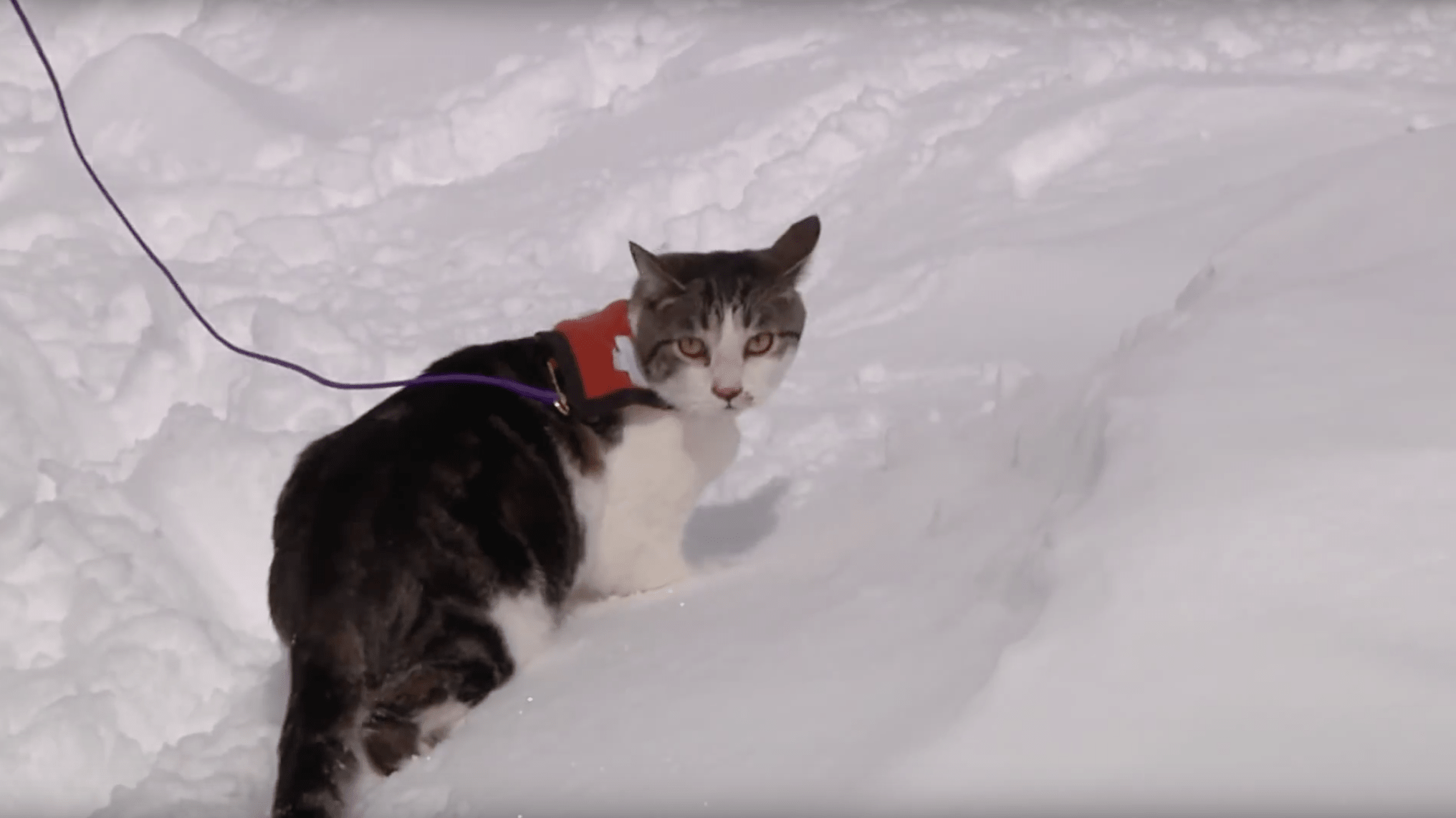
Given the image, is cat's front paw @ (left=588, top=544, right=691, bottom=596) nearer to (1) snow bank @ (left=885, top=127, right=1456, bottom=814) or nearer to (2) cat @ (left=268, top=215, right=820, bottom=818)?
(2) cat @ (left=268, top=215, right=820, bottom=818)

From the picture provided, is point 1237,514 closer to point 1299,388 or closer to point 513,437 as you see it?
point 1299,388

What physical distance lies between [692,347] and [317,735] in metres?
1.08

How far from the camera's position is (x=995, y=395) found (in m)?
3.32

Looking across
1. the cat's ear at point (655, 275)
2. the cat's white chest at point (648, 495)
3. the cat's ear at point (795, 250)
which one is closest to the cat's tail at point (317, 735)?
the cat's white chest at point (648, 495)

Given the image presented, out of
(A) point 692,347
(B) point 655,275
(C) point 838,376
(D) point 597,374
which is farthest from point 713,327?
(C) point 838,376

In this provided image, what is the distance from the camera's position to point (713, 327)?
262cm

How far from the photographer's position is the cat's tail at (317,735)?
202 centimetres

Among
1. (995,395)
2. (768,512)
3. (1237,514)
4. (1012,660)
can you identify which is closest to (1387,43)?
(995,395)

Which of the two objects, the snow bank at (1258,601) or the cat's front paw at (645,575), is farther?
the cat's front paw at (645,575)

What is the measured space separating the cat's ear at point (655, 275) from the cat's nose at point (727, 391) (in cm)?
23

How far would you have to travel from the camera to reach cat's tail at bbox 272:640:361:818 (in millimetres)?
2016

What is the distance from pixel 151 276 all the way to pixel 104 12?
2603 mm

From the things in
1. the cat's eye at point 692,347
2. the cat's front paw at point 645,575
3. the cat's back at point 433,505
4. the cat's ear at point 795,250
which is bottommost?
the cat's front paw at point 645,575

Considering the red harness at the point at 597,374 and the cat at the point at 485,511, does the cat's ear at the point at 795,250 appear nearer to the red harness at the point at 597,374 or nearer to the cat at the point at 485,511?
the cat at the point at 485,511
